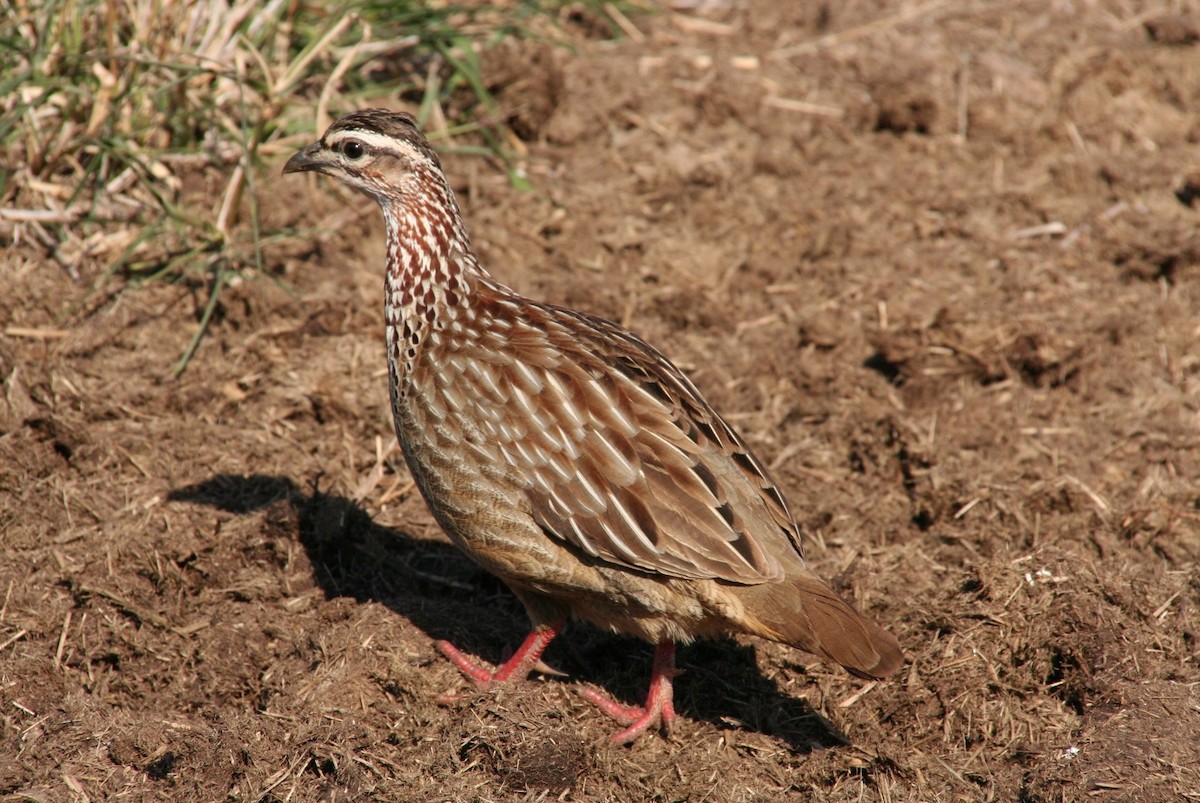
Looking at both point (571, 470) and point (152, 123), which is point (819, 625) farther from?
point (152, 123)

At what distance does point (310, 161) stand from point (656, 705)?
2737 millimetres

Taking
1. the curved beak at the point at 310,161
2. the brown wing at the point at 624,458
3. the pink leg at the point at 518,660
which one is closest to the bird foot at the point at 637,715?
the pink leg at the point at 518,660

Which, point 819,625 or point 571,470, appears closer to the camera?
point 819,625

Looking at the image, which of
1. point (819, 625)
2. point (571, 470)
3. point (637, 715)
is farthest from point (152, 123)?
point (819, 625)

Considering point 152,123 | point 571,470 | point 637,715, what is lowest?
point 637,715

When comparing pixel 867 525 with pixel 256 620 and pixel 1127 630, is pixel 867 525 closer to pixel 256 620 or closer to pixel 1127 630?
pixel 1127 630

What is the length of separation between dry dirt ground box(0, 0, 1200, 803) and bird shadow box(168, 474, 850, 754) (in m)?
0.02

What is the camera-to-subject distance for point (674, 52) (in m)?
9.30

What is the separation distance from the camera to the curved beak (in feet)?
17.9

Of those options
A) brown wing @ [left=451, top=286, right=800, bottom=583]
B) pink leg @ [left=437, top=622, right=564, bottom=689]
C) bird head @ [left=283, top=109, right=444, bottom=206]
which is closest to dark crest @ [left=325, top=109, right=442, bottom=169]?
bird head @ [left=283, top=109, right=444, bottom=206]

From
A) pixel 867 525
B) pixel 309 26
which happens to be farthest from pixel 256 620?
pixel 309 26

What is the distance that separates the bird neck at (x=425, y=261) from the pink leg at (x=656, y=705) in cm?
161

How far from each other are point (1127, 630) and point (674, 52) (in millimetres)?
5736

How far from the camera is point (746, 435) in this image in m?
6.49
